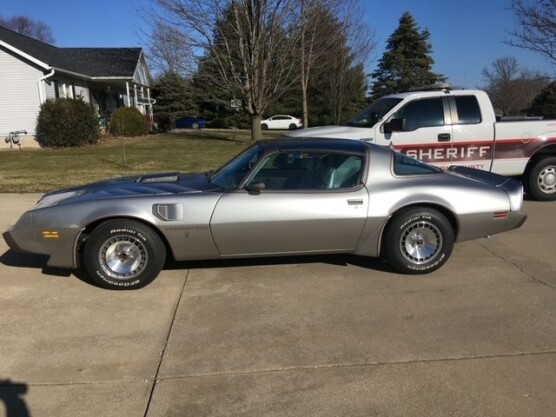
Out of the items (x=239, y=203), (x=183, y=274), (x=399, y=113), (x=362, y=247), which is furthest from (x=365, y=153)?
(x=399, y=113)

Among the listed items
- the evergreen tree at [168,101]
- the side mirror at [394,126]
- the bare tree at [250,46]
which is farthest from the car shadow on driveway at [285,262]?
the evergreen tree at [168,101]

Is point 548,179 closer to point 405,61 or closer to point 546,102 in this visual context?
point 546,102

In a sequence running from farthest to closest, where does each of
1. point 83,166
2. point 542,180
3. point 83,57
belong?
point 83,57, point 83,166, point 542,180

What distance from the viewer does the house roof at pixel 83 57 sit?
24.9 m

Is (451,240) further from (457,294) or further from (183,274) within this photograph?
(183,274)

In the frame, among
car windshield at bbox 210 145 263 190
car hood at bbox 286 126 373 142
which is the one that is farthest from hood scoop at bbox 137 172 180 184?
car hood at bbox 286 126 373 142

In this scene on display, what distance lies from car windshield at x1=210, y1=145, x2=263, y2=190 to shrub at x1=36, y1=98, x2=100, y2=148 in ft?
61.5

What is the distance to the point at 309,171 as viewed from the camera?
5312 millimetres

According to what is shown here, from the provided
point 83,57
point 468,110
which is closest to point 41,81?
point 83,57

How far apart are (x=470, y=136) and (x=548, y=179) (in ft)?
5.28

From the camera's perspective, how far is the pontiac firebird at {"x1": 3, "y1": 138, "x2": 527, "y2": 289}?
4.90 meters

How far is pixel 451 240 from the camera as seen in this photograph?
5.33 meters

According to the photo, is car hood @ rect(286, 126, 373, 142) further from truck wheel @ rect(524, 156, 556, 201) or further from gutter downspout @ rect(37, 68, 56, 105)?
gutter downspout @ rect(37, 68, 56, 105)

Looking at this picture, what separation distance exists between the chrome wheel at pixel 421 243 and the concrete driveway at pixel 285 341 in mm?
211
